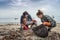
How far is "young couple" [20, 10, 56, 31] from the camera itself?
2.11 m

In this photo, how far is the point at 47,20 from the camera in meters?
2.12

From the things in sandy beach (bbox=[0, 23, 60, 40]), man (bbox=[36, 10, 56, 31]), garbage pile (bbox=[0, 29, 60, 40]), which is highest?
man (bbox=[36, 10, 56, 31])

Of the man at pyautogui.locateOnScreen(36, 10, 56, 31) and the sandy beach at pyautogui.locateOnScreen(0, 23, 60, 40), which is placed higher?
the man at pyautogui.locateOnScreen(36, 10, 56, 31)

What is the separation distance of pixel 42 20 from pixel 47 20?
0.08 metres

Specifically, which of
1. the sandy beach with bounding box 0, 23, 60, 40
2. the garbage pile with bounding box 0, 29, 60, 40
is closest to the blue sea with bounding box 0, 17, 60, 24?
the sandy beach with bounding box 0, 23, 60, 40

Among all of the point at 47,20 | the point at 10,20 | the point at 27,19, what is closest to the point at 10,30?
the point at 10,20

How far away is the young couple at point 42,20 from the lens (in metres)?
2.11

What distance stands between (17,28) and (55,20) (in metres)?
0.61

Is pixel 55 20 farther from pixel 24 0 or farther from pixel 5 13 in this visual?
pixel 5 13

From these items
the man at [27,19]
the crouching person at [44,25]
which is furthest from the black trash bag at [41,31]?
the man at [27,19]

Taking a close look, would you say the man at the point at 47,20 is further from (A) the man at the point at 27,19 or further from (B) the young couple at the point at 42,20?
(A) the man at the point at 27,19

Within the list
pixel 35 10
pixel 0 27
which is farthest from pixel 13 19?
pixel 35 10

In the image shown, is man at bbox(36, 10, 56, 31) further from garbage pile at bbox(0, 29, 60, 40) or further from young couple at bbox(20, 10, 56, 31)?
garbage pile at bbox(0, 29, 60, 40)

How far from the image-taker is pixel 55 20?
210 centimetres
